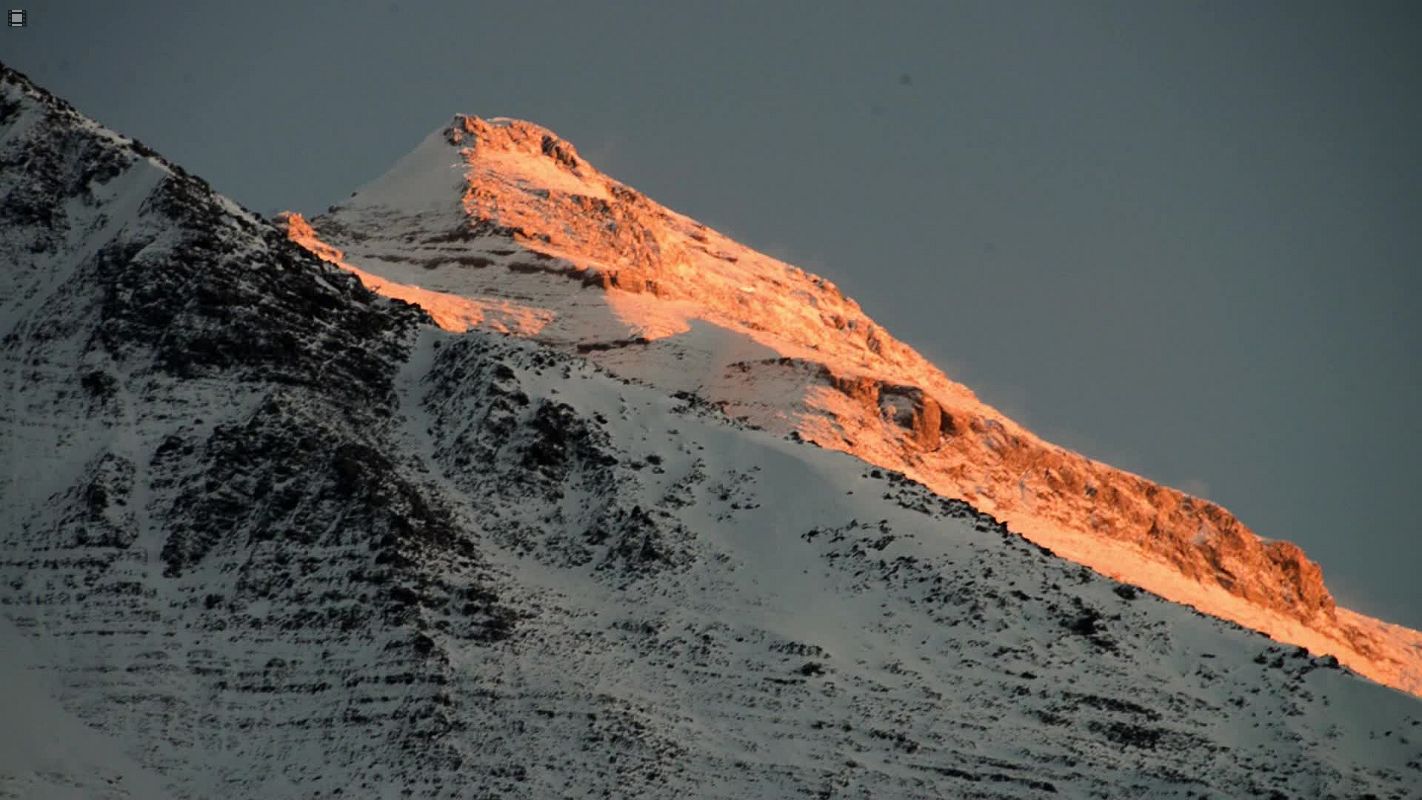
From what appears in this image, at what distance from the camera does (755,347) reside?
418 feet

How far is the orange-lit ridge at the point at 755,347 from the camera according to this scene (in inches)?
4729

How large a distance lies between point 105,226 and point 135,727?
35406mm

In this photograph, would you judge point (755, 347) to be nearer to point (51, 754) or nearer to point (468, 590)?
point (468, 590)

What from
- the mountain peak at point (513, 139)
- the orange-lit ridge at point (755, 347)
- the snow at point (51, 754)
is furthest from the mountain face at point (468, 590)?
the mountain peak at point (513, 139)

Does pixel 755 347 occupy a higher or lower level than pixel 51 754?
higher

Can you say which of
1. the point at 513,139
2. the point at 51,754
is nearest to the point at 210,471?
the point at 51,754

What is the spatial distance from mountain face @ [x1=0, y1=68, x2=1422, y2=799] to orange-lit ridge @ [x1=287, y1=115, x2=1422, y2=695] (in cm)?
1085

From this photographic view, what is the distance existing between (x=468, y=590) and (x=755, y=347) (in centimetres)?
5273

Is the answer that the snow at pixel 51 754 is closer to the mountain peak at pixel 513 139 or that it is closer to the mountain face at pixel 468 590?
the mountain face at pixel 468 590

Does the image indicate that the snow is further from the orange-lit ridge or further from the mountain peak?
the mountain peak

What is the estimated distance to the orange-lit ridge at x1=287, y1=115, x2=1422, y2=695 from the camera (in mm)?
120125

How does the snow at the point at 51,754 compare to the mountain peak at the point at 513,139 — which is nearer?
the snow at the point at 51,754

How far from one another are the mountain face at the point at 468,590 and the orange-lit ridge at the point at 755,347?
10.8 m

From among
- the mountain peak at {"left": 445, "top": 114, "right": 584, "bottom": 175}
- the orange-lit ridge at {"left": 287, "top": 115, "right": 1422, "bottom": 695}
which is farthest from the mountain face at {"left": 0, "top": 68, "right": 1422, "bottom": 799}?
the mountain peak at {"left": 445, "top": 114, "right": 584, "bottom": 175}
